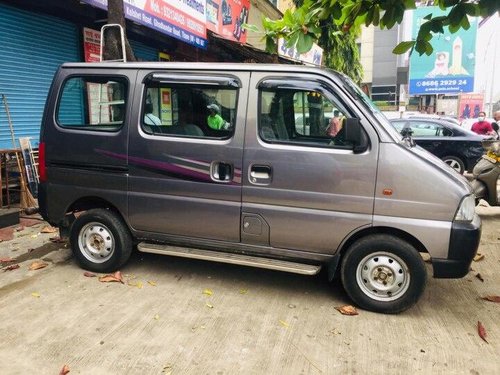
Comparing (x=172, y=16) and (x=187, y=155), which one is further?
(x=172, y=16)

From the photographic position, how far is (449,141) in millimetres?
10961

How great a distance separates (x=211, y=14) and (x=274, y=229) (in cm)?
885

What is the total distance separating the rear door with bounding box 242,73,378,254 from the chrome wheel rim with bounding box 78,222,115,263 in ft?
4.84

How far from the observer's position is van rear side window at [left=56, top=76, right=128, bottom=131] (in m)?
4.29

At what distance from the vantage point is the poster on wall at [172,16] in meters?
7.70

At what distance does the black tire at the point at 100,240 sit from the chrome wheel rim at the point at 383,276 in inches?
91.2

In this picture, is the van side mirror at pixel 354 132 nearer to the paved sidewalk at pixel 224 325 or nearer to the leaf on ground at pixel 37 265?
the paved sidewalk at pixel 224 325

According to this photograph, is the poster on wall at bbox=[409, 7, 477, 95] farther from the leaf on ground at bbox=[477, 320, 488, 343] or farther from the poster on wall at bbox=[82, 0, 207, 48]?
the leaf on ground at bbox=[477, 320, 488, 343]

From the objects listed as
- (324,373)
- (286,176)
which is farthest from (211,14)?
(324,373)

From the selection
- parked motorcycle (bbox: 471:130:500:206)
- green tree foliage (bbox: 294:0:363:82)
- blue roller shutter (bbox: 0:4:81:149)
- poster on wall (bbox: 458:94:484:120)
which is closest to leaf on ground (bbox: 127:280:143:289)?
blue roller shutter (bbox: 0:4:81:149)

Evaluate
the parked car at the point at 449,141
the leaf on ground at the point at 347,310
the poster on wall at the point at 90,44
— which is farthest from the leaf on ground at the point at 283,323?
the parked car at the point at 449,141

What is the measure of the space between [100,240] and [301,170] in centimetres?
223

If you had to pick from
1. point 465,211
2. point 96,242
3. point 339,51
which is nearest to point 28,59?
point 96,242

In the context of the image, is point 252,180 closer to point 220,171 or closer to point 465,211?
point 220,171
